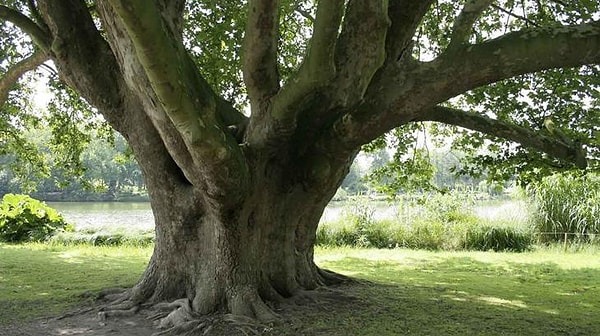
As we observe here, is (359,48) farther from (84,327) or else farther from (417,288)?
(417,288)

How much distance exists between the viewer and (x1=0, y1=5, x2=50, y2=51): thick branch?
6.01 meters

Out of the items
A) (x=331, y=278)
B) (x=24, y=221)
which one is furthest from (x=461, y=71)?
(x=24, y=221)

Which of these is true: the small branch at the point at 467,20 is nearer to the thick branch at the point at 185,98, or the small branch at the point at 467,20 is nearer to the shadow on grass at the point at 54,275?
the thick branch at the point at 185,98

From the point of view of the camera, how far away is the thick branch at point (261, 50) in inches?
175

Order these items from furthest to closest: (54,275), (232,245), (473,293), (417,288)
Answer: (54,275), (417,288), (473,293), (232,245)

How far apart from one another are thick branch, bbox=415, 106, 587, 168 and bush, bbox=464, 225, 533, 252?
761cm

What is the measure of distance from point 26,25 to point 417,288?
599cm

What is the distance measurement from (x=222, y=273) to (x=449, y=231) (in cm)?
946

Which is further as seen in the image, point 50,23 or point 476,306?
point 476,306

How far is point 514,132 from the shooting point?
6020 millimetres

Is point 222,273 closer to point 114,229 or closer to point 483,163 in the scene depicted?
point 483,163

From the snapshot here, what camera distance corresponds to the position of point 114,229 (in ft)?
52.8

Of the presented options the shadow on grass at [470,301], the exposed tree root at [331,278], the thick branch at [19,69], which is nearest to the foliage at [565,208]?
the shadow on grass at [470,301]

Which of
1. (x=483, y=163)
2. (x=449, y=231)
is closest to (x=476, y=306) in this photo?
(x=483, y=163)
